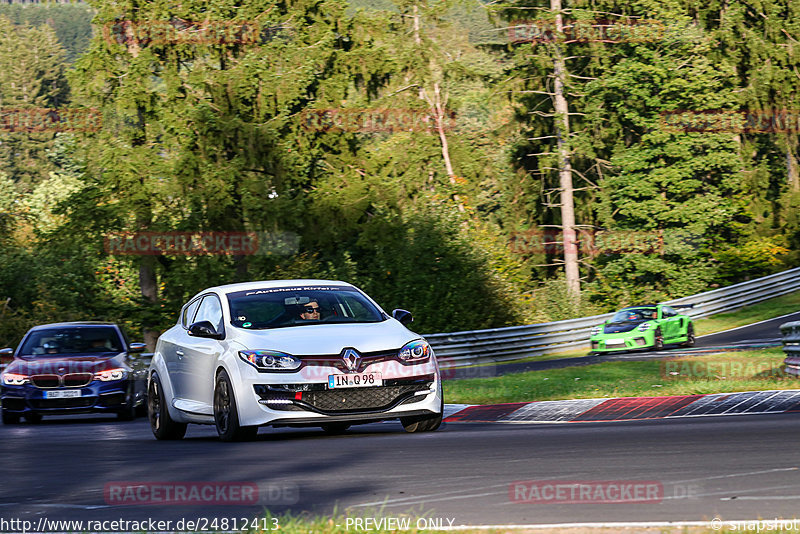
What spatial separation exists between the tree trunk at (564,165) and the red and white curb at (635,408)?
3444 centimetres

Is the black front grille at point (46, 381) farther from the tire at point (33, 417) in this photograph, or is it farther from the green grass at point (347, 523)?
the green grass at point (347, 523)

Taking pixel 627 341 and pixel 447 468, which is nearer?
pixel 447 468

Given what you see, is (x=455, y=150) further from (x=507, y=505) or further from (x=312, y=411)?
(x=507, y=505)

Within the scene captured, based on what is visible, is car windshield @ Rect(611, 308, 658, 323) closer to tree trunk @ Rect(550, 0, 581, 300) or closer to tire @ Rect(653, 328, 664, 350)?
tire @ Rect(653, 328, 664, 350)

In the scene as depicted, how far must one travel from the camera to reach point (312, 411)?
1180cm

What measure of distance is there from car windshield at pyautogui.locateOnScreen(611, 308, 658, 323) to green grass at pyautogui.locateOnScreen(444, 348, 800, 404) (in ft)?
26.7

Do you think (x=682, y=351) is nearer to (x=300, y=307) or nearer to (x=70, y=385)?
(x=70, y=385)

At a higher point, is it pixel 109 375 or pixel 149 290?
pixel 109 375

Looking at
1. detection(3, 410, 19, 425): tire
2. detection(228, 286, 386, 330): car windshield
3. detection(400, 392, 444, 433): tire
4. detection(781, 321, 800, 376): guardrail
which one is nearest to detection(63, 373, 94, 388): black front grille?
detection(3, 410, 19, 425): tire

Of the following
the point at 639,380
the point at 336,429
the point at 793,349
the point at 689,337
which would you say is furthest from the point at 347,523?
the point at 689,337

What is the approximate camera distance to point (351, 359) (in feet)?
38.7

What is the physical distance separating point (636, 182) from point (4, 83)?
88.0 metres

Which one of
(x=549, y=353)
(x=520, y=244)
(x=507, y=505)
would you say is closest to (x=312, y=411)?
(x=507, y=505)

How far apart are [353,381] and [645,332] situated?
77.8ft
